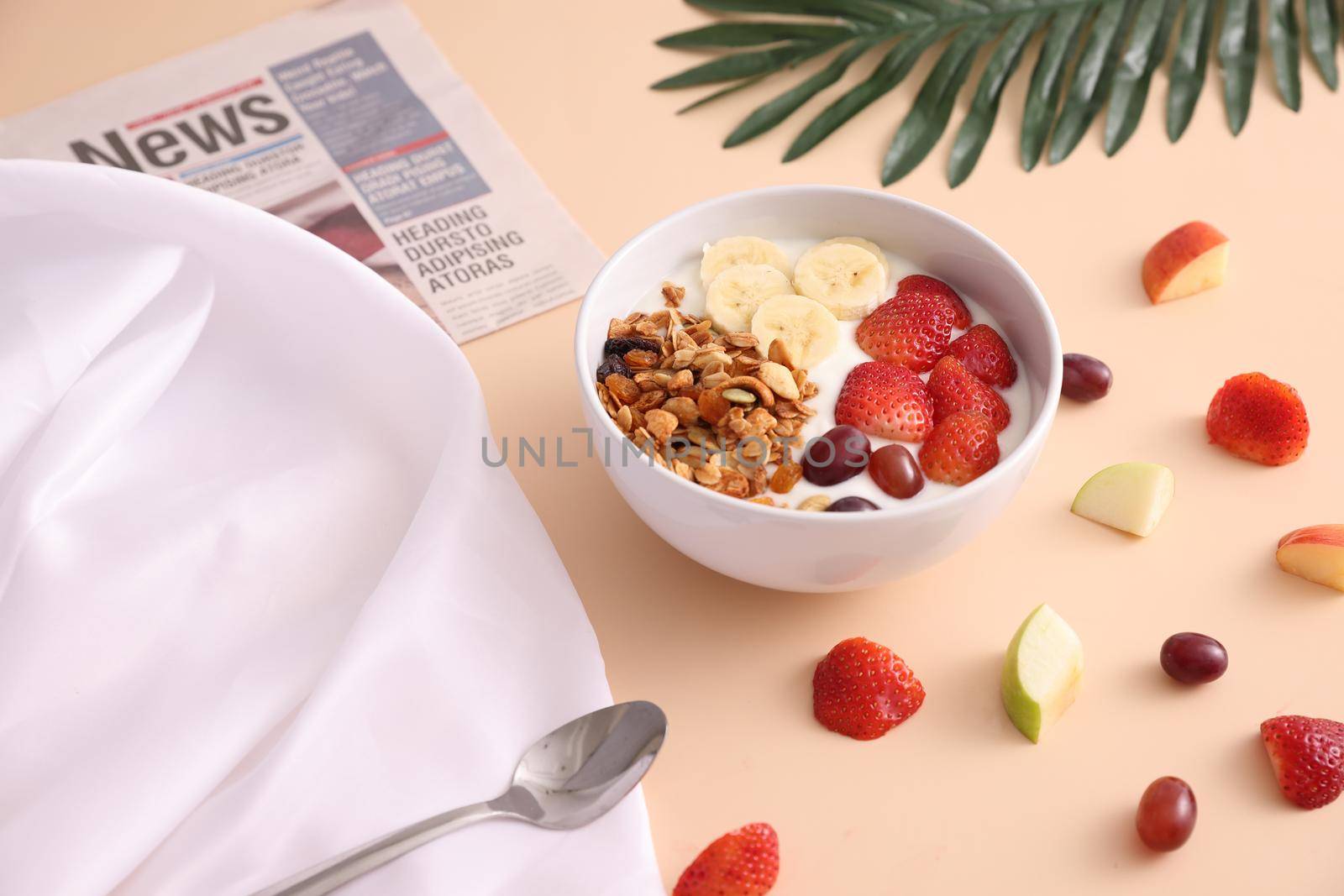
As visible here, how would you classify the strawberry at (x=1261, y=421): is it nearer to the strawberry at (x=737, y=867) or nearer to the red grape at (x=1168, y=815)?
the red grape at (x=1168, y=815)

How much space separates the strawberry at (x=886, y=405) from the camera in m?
0.92

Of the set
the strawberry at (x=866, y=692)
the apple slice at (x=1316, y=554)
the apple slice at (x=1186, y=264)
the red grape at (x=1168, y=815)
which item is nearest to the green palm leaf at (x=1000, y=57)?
the apple slice at (x=1186, y=264)

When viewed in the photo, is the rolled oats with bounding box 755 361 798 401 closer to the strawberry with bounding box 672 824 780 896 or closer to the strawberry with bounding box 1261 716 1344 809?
the strawberry with bounding box 672 824 780 896

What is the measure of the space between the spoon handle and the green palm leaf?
87cm

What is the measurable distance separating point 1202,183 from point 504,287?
79 centimetres

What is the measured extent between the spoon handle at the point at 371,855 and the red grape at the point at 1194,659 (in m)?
0.52

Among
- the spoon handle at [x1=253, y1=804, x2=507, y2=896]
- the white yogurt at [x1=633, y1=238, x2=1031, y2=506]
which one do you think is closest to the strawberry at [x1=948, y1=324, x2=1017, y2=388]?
the white yogurt at [x1=633, y1=238, x2=1031, y2=506]

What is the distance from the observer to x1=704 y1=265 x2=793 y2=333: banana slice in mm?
1016

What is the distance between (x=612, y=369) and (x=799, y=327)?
0.52 feet

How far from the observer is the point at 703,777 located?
89 cm

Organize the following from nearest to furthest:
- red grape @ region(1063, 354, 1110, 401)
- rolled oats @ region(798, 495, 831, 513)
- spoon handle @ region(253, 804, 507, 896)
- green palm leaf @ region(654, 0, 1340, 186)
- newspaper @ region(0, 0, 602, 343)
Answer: spoon handle @ region(253, 804, 507, 896) → rolled oats @ region(798, 495, 831, 513) → red grape @ region(1063, 354, 1110, 401) → newspaper @ region(0, 0, 602, 343) → green palm leaf @ region(654, 0, 1340, 186)

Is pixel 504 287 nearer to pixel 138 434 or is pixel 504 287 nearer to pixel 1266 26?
pixel 138 434

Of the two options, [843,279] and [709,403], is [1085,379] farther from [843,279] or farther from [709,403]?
[709,403]

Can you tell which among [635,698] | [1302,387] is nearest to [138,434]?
[635,698]
